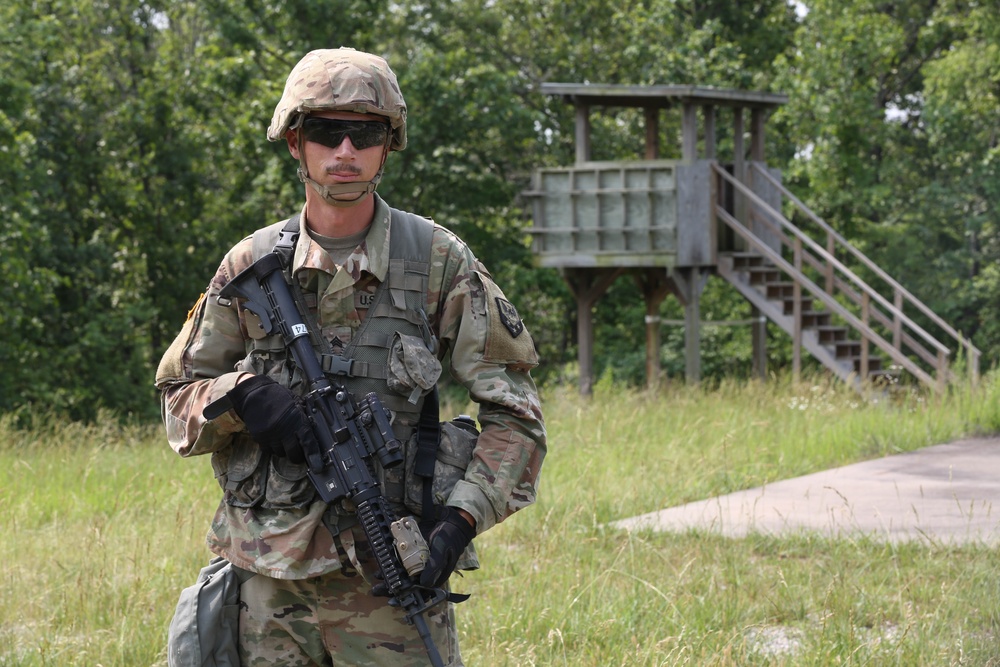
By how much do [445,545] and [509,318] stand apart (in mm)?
576

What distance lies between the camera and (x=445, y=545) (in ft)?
9.09

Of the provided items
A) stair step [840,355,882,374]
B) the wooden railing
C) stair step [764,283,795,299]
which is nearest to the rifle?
the wooden railing

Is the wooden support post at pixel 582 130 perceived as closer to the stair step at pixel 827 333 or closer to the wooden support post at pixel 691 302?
the wooden support post at pixel 691 302

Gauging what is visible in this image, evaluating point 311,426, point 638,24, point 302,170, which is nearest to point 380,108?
point 302,170

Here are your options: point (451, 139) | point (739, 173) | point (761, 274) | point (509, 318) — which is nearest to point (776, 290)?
point (761, 274)

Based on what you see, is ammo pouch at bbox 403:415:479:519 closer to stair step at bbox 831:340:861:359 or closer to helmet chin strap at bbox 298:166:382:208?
helmet chin strap at bbox 298:166:382:208

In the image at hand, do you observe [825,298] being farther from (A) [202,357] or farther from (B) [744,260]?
(A) [202,357]

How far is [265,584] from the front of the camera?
9.53 ft

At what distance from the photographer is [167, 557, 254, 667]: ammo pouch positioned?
2832 millimetres

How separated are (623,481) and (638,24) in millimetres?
18322

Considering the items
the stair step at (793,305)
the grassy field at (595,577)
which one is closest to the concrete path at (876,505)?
the grassy field at (595,577)

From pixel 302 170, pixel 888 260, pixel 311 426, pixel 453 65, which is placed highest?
pixel 453 65

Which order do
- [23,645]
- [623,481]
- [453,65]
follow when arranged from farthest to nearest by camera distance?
[453,65] → [623,481] → [23,645]

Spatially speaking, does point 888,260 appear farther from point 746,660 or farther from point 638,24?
point 746,660
